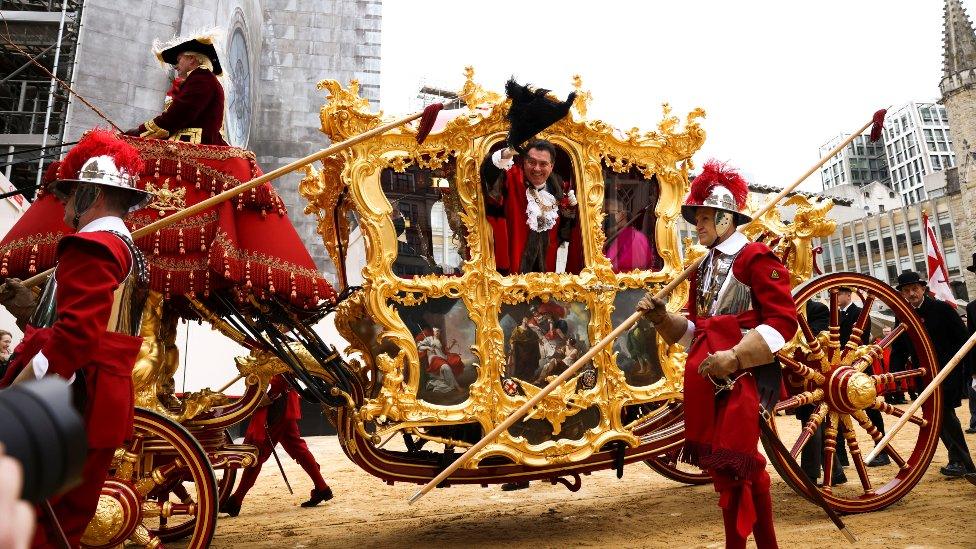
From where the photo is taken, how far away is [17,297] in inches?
103

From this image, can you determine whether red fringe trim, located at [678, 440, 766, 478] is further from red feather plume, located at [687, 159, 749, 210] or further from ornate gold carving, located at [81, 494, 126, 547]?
ornate gold carving, located at [81, 494, 126, 547]

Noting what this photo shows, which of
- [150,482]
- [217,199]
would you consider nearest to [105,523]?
[150,482]

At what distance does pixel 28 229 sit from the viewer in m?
3.33

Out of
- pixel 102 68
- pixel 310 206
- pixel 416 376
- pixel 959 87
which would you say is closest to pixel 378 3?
pixel 102 68

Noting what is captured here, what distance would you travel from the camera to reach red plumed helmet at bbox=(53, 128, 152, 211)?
2574 millimetres

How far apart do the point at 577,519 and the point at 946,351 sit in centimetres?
294

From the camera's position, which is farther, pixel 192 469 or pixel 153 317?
pixel 153 317

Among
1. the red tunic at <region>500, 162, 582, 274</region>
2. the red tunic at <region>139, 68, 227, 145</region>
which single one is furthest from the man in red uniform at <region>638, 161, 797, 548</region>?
the red tunic at <region>139, 68, 227, 145</region>

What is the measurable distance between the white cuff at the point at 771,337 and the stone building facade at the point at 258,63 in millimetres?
8450

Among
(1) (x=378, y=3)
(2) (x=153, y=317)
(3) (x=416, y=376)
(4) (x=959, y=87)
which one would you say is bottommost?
(3) (x=416, y=376)

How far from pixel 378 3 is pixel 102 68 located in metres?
6.95

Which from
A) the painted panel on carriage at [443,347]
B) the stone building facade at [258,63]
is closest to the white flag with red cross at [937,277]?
the painted panel on carriage at [443,347]

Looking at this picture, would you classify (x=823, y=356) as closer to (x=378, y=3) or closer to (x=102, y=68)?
(x=102, y=68)

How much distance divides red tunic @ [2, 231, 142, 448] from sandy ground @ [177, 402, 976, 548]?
5.59 feet
